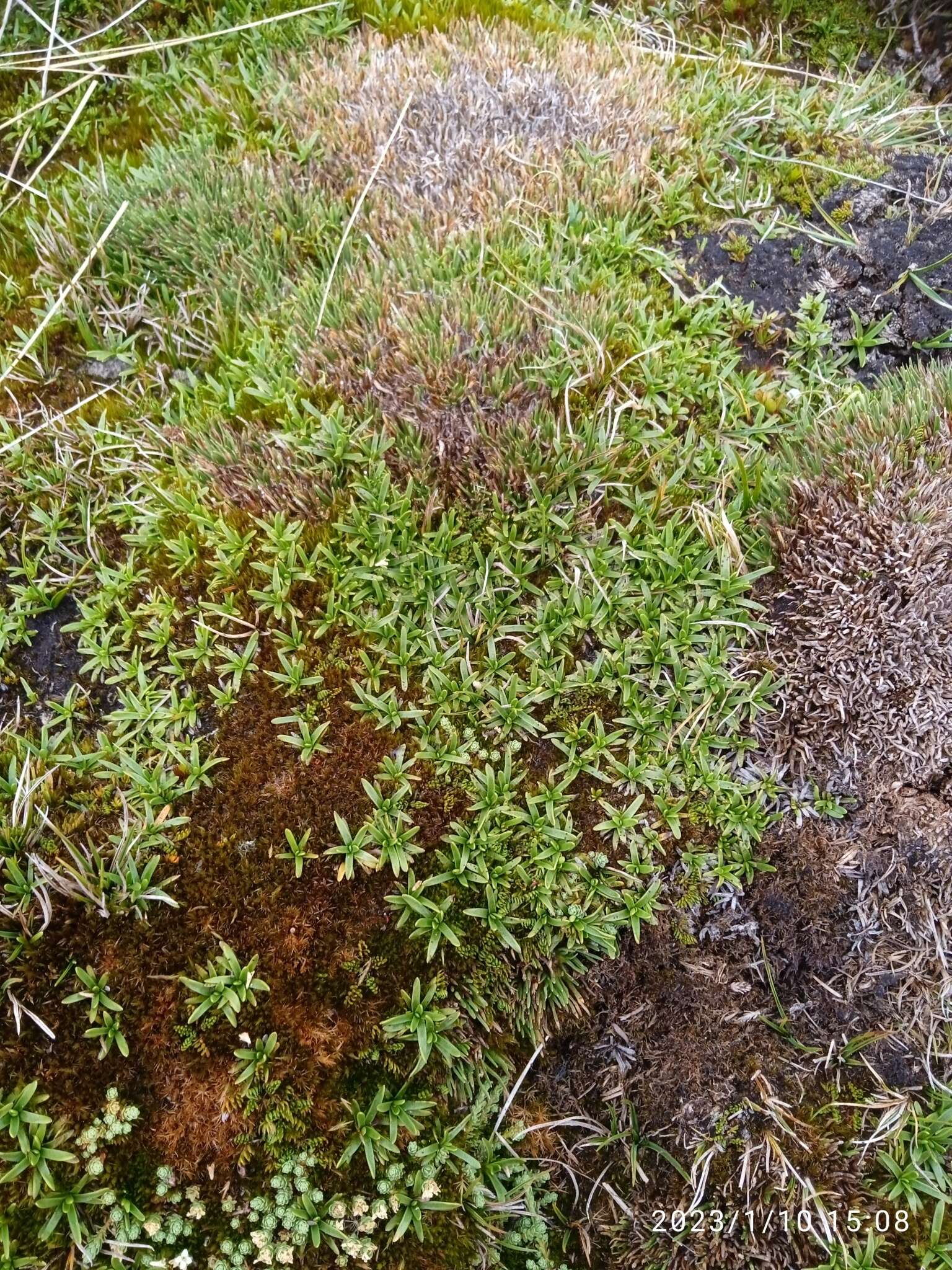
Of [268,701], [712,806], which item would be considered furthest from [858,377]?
[268,701]

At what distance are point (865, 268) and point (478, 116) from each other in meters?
2.11

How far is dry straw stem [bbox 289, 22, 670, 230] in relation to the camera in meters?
3.98

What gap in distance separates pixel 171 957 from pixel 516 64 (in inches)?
182

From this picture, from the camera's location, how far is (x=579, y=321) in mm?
3578

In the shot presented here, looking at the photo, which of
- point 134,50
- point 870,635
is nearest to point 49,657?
point 870,635

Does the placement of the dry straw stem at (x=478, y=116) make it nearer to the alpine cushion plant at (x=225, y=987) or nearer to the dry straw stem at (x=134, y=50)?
the dry straw stem at (x=134, y=50)

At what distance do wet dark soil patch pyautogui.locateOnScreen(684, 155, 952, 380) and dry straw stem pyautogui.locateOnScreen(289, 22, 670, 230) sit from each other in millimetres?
695

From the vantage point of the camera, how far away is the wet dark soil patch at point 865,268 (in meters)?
3.90

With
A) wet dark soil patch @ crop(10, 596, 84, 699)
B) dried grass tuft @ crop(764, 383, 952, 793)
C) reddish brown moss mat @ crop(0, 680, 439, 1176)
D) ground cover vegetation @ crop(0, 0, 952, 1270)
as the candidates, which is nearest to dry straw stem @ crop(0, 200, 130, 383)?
ground cover vegetation @ crop(0, 0, 952, 1270)

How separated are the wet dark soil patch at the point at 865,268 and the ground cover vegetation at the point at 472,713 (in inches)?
1.0

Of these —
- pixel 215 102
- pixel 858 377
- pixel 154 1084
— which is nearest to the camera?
pixel 154 1084

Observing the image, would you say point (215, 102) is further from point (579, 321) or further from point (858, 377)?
point (858, 377)
